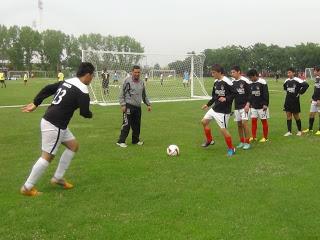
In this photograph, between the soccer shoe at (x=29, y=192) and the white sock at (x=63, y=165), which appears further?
the white sock at (x=63, y=165)

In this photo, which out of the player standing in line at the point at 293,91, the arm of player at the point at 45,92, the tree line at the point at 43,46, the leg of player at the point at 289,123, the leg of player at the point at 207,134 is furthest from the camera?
the tree line at the point at 43,46

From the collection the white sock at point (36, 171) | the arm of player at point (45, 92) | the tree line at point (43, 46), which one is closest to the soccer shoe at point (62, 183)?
the white sock at point (36, 171)

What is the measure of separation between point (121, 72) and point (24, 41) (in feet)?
332

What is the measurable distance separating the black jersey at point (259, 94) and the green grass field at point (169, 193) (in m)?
1.09

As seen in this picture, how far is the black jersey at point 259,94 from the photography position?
11102mm

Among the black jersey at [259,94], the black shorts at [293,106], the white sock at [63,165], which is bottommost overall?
the white sock at [63,165]

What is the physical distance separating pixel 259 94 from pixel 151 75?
17.9 m

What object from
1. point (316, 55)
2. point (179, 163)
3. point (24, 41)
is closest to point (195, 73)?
point (179, 163)

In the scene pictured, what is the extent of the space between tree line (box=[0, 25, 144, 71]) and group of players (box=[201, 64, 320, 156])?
106 meters

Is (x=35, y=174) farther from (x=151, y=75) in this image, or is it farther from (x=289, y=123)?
(x=151, y=75)

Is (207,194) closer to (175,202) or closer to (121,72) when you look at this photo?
(175,202)

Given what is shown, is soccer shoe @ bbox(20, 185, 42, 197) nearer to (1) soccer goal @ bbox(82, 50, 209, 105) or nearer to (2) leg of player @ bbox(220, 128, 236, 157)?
(2) leg of player @ bbox(220, 128, 236, 157)

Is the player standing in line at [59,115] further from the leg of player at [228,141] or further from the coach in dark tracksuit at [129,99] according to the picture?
the coach in dark tracksuit at [129,99]

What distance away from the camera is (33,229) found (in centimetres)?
529
